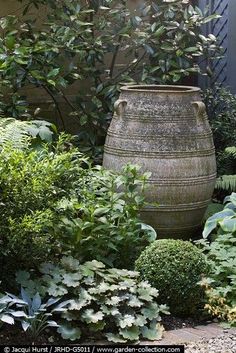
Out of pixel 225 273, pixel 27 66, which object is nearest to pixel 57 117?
pixel 27 66

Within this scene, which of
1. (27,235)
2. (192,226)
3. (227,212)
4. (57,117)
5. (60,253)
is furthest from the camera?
(57,117)

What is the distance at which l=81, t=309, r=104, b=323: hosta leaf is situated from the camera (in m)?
4.07

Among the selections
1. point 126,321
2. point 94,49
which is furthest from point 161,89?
point 126,321

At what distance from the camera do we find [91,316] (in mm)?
4098

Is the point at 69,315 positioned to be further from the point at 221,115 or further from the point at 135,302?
the point at 221,115

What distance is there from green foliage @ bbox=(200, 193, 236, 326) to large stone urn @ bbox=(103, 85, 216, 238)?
0.46 metres

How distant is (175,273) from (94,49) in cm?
308

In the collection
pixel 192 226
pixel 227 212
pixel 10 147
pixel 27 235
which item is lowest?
pixel 192 226

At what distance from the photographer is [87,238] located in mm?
4684

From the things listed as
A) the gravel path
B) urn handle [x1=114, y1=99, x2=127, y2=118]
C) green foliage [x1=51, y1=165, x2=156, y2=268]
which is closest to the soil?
the gravel path

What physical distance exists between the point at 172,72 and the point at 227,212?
2.07 m

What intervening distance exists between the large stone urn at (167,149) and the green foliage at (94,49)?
1.09 metres

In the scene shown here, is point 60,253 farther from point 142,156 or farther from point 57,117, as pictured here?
point 57,117

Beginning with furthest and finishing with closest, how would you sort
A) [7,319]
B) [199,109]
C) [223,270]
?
[199,109] < [223,270] < [7,319]
